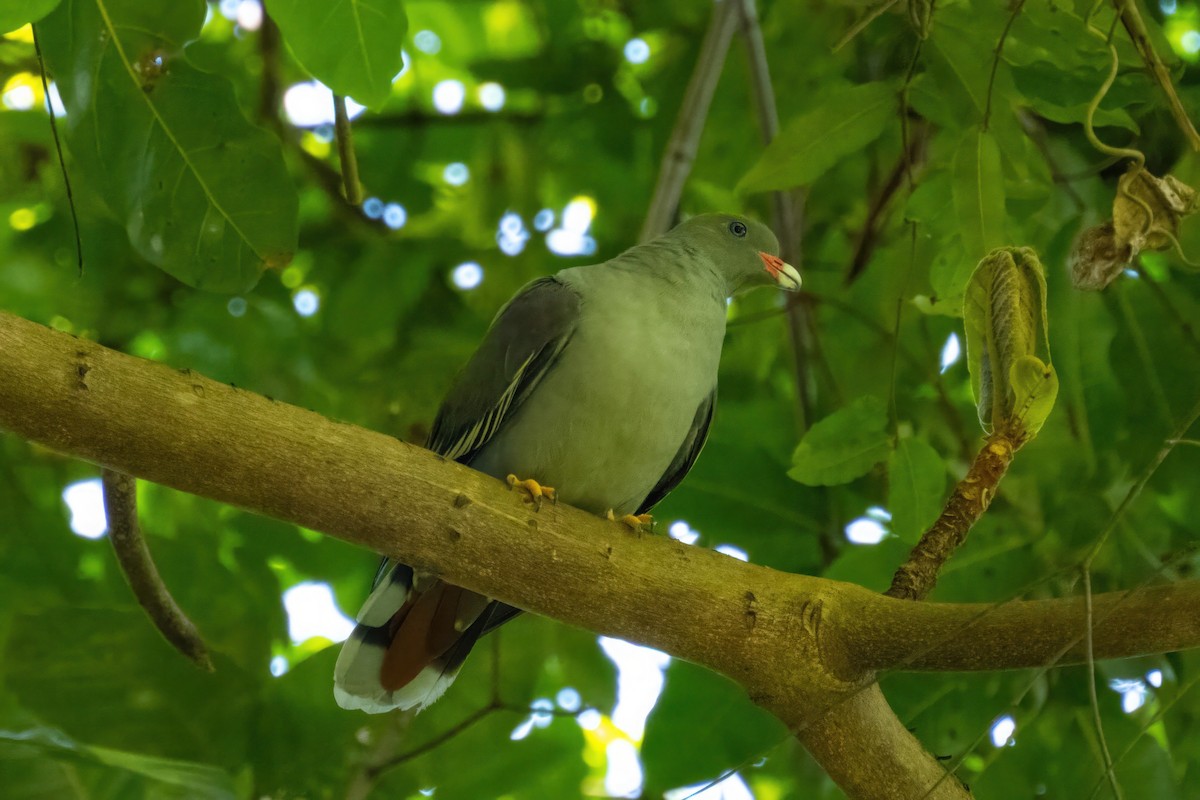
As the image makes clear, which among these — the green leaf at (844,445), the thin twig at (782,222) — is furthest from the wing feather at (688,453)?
the green leaf at (844,445)

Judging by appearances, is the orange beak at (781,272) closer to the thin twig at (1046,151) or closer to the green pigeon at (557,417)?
the green pigeon at (557,417)

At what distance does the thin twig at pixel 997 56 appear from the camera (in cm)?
253

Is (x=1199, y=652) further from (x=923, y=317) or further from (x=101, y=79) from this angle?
(x=101, y=79)

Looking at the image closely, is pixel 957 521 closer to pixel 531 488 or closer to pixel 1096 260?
pixel 1096 260

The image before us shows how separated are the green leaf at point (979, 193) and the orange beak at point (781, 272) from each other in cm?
142

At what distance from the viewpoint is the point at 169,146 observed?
2.61m

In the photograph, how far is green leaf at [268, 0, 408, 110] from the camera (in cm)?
213

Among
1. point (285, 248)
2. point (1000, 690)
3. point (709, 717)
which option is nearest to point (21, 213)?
point (285, 248)

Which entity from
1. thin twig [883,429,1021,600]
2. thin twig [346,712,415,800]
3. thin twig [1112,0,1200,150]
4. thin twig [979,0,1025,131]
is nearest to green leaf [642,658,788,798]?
thin twig [346,712,415,800]

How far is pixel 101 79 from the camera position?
99.0 inches

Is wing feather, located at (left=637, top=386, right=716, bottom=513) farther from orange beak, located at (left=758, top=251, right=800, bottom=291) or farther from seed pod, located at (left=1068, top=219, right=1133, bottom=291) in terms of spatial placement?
seed pod, located at (left=1068, top=219, right=1133, bottom=291)

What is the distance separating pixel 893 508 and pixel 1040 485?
2.56 feet

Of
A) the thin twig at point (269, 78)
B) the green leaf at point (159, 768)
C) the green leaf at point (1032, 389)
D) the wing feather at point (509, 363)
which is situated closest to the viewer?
the green leaf at point (1032, 389)

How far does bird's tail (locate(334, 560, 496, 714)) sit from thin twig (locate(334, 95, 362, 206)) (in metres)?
1.06
